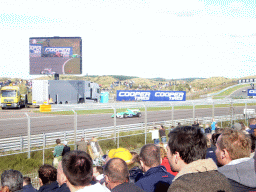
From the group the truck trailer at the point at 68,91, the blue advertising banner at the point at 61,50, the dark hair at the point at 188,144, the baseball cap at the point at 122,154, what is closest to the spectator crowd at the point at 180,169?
the dark hair at the point at 188,144

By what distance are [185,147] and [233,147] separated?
735 mm

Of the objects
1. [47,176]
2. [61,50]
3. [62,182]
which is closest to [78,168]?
[62,182]

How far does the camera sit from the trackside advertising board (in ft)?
56.4

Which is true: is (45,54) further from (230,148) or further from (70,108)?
(230,148)

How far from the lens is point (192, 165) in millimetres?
1920

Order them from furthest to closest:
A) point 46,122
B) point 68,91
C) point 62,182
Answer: point 68,91 < point 46,122 < point 62,182

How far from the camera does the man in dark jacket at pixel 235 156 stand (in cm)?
217

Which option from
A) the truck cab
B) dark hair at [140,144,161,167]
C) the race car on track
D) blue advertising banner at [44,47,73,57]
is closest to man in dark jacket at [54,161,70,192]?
dark hair at [140,144,161,167]

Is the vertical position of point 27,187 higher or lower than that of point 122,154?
lower

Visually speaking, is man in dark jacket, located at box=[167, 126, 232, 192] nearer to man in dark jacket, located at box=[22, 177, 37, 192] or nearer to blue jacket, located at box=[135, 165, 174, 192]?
blue jacket, located at box=[135, 165, 174, 192]

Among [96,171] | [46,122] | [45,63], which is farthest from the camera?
[45,63]

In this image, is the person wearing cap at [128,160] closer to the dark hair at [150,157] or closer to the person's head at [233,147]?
the dark hair at [150,157]

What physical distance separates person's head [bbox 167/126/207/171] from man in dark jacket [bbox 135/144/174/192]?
93 centimetres

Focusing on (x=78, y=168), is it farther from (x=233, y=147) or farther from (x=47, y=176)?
(x=233, y=147)
